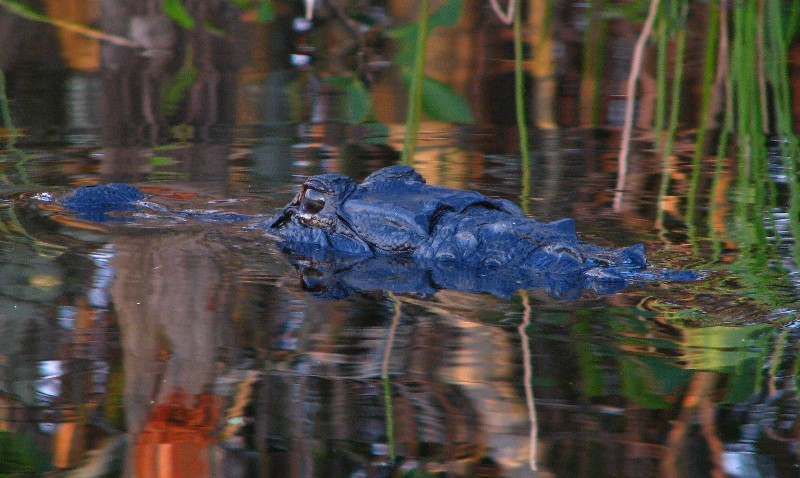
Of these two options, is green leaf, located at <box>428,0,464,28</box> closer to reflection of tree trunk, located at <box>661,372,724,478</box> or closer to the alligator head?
the alligator head

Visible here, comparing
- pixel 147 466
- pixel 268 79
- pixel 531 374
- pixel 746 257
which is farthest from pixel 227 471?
pixel 268 79

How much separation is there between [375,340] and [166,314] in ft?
2.13

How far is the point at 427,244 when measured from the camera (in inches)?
156

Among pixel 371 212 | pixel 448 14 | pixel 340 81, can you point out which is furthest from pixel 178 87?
pixel 448 14

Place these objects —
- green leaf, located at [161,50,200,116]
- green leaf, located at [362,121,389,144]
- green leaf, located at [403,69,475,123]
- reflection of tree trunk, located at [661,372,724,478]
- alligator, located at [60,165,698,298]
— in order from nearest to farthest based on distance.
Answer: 1. reflection of tree trunk, located at [661,372,724,478]
2. alligator, located at [60,165,698,298]
3. green leaf, located at [403,69,475,123]
4. green leaf, located at [362,121,389,144]
5. green leaf, located at [161,50,200,116]

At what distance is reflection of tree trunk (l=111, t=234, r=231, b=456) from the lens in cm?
282

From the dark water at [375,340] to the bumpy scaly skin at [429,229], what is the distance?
16cm

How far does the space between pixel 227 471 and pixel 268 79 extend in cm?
555

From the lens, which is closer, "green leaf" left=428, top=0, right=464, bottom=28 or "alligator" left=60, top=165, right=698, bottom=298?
"alligator" left=60, top=165, right=698, bottom=298

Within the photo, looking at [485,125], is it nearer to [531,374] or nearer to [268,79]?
[268,79]

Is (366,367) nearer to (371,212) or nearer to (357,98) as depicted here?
(371,212)

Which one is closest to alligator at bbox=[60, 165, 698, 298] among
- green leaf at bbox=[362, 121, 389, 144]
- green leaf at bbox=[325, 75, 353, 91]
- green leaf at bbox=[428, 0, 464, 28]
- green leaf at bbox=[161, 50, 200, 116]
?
green leaf at bbox=[428, 0, 464, 28]

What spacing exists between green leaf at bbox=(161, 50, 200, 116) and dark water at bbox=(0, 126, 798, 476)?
96.0 inches

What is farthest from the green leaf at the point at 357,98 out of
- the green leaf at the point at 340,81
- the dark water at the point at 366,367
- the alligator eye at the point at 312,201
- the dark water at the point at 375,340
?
the dark water at the point at 366,367
